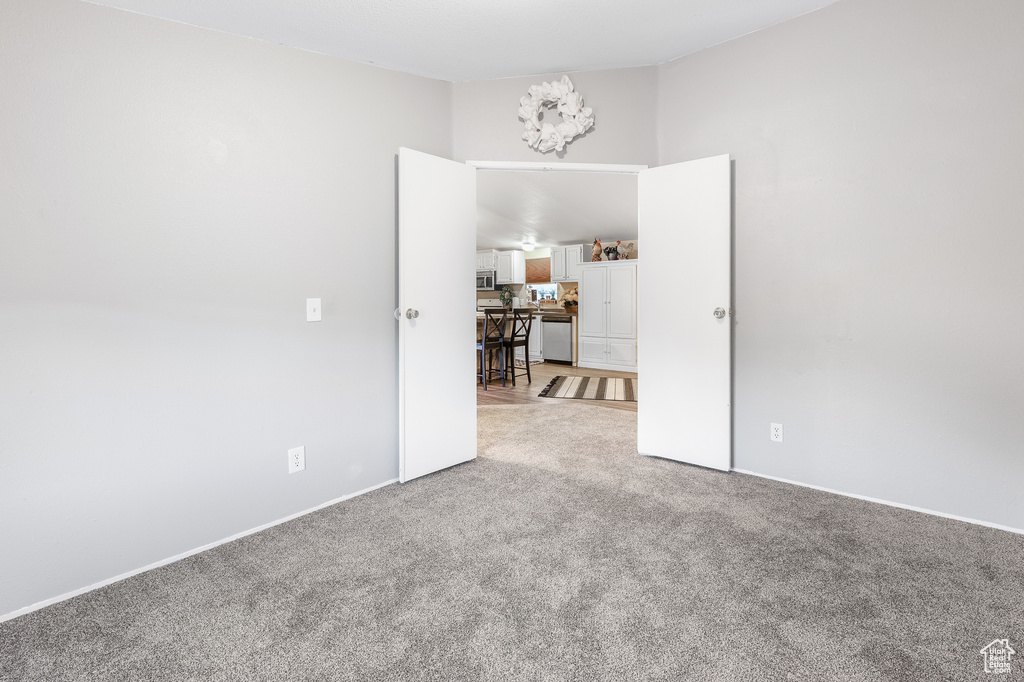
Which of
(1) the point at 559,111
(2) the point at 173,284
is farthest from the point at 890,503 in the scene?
(2) the point at 173,284

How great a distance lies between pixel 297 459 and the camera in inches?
95.2

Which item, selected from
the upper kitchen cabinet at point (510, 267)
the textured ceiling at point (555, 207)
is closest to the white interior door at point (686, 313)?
the textured ceiling at point (555, 207)

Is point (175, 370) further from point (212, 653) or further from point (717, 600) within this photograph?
point (717, 600)

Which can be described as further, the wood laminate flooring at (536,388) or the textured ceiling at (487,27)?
the wood laminate flooring at (536,388)

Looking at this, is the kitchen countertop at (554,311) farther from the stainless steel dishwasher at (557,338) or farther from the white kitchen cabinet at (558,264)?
the white kitchen cabinet at (558,264)

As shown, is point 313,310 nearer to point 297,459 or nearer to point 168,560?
point 297,459

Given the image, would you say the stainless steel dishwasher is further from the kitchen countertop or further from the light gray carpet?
the light gray carpet

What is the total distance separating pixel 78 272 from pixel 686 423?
294 centimetres

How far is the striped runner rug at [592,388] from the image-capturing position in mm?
5336

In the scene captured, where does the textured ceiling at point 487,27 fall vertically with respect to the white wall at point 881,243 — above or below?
above

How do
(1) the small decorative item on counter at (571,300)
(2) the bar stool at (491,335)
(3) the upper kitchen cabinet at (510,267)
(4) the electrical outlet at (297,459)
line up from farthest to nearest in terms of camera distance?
(3) the upper kitchen cabinet at (510,267) < (1) the small decorative item on counter at (571,300) < (2) the bar stool at (491,335) < (4) the electrical outlet at (297,459)

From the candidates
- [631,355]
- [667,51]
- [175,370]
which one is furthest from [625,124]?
[631,355]

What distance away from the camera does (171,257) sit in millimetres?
1984

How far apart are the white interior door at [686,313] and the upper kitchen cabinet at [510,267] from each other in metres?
5.60
